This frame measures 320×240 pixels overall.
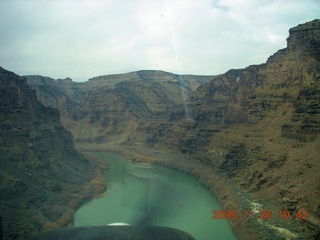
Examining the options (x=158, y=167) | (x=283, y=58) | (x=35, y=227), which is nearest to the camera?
(x=35, y=227)

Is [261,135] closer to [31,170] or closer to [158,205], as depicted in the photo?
[158,205]

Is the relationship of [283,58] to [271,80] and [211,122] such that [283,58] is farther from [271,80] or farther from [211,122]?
[211,122]

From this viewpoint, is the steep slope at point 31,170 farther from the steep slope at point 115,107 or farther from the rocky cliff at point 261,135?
the steep slope at point 115,107

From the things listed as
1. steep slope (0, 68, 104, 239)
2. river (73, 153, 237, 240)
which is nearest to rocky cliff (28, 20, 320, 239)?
river (73, 153, 237, 240)

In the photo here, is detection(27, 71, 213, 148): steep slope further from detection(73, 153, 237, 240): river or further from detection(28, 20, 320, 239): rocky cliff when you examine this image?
detection(73, 153, 237, 240): river

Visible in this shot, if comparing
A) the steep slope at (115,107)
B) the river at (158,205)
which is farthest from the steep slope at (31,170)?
the steep slope at (115,107)

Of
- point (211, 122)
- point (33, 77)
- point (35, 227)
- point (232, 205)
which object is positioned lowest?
point (232, 205)

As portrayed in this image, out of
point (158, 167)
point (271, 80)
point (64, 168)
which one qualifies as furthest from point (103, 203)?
point (271, 80)

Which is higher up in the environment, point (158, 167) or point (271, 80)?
point (271, 80)
